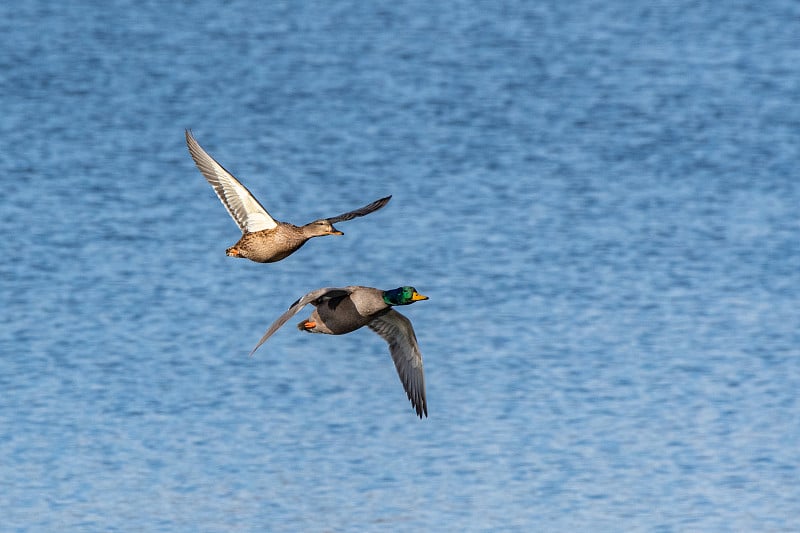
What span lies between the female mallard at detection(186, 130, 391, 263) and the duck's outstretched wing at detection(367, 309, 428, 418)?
55.5 inches

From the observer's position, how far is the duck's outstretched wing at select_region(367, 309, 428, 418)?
12.4m

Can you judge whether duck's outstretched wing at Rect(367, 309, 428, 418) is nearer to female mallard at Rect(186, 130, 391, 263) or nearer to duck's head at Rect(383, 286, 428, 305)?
duck's head at Rect(383, 286, 428, 305)

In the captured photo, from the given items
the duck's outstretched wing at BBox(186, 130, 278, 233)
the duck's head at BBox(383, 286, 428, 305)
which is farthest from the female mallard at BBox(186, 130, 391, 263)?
the duck's head at BBox(383, 286, 428, 305)

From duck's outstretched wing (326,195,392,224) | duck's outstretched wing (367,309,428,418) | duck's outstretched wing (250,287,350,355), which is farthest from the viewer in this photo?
duck's outstretched wing (367,309,428,418)

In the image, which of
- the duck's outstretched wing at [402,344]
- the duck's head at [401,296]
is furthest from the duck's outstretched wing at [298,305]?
the duck's outstretched wing at [402,344]

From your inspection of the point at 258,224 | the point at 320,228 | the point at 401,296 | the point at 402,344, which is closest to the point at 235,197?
the point at 258,224

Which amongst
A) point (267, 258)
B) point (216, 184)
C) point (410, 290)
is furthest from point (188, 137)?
point (410, 290)

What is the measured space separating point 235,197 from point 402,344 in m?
2.09

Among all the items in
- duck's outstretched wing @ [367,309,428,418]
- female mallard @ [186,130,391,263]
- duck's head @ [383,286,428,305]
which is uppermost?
female mallard @ [186,130,391,263]

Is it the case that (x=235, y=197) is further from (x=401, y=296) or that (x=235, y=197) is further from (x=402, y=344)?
(x=402, y=344)

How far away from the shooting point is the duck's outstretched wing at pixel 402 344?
1236 centimetres

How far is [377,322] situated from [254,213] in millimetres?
1747

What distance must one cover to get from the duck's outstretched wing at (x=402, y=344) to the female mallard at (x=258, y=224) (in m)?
1.41

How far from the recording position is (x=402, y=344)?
1249 centimetres
